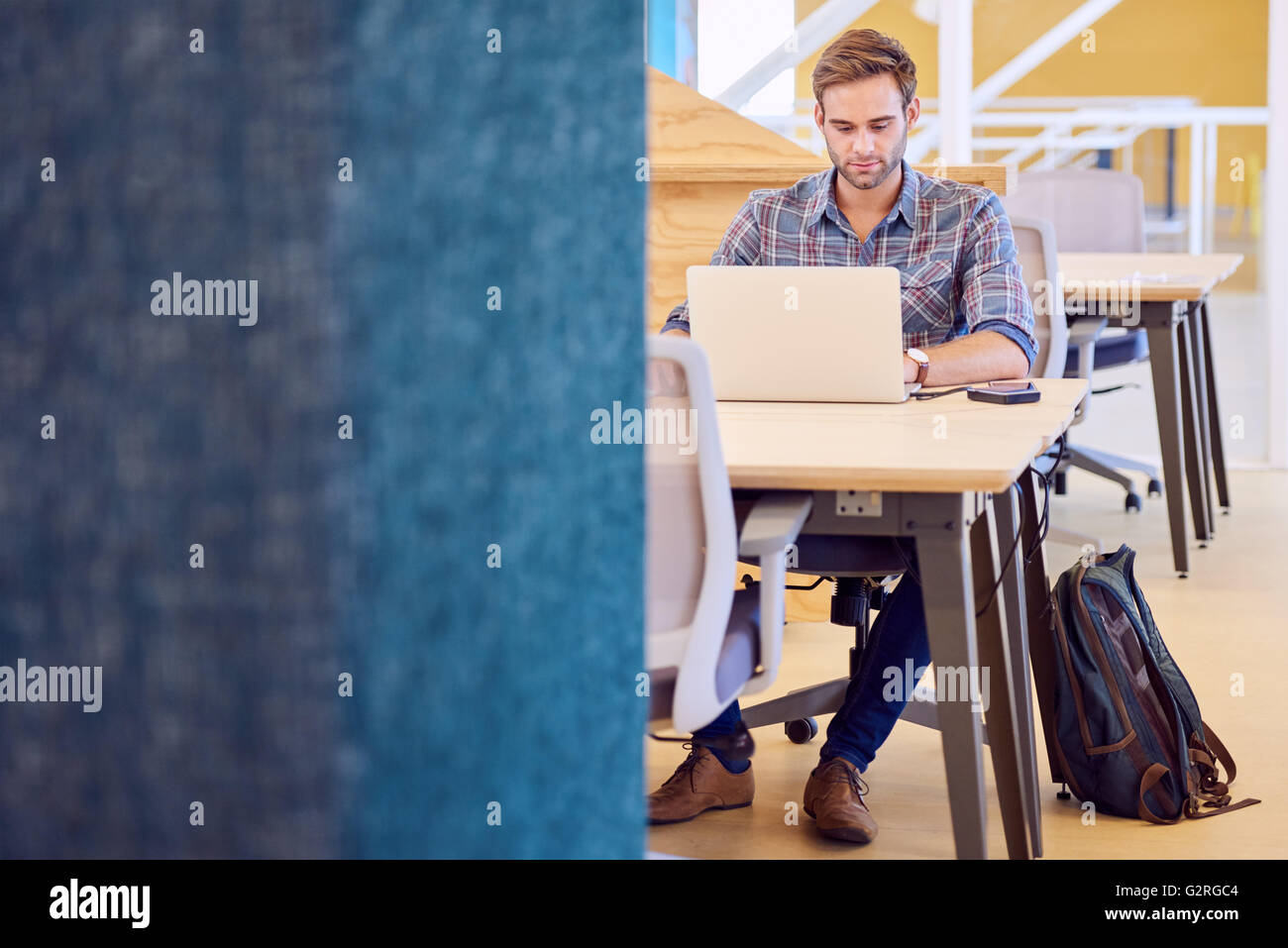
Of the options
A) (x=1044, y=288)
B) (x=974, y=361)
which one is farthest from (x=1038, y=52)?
(x=974, y=361)

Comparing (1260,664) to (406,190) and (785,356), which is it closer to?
(785,356)

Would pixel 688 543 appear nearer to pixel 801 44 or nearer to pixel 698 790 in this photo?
pixel 698 790

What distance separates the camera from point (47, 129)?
871 mm

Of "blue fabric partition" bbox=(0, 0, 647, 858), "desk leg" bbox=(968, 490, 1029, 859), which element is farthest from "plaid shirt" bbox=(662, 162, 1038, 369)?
"blue fabric partition" bbox=(0, 0, 647, 858)

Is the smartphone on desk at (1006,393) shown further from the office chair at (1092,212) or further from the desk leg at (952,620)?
the office chair at (1092,212)

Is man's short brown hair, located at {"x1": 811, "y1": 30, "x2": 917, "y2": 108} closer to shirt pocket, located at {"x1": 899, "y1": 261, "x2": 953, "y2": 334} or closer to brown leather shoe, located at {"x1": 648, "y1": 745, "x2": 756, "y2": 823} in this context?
shirt pocket, located at {"x1": 899, "y1": 261, "x2": 953, "y2": 334}

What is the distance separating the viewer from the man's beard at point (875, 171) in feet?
8.55

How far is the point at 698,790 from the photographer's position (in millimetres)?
2305

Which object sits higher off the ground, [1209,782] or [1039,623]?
[1039,623]

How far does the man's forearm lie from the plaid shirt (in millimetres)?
85

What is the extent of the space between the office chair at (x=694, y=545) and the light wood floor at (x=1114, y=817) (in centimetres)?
24

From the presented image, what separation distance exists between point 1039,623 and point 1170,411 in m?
1.66

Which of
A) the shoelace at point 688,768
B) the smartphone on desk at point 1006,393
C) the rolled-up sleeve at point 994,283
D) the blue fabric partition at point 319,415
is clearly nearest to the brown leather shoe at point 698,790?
the shoelace at point 688,768
